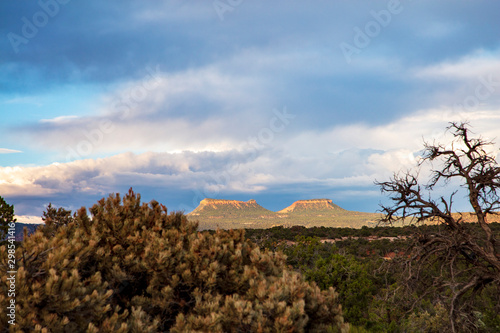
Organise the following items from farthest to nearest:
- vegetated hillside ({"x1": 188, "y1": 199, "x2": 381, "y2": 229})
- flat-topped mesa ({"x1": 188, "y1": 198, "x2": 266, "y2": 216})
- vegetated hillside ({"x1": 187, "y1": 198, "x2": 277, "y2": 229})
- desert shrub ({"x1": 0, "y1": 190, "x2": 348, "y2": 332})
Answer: flat-topped mesa ({"x1": 188, "y1": 198, "x2": 266, "y2": 216}) → vegetated hillside ({"x1": 187, "y1": 198, "x2": 277, "y2": 229}) → vegetated hillside ({"x1": 188, "y1": 199, "x2": 381, "y2": 229}) → desert shrub ({"x1": 0, "y1": 190, "x2": 348, "y2": 332})

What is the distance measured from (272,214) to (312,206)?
125 feet

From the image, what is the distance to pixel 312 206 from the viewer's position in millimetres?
164500

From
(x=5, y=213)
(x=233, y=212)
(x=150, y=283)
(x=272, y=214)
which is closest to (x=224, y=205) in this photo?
(x=233, y=212)

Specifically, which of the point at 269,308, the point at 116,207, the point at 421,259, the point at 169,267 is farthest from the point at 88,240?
the point at 421,259

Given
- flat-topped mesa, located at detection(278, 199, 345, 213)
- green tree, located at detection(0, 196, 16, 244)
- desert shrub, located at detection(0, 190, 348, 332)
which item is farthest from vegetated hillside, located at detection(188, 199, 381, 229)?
desert shrub, located at detection(0, 190, 348, 332)

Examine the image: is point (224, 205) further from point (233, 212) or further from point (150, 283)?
point (150, 283)

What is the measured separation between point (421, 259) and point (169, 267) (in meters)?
8.65

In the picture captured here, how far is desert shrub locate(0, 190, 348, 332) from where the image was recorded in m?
5.27

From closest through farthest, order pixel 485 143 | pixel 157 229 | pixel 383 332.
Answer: pixel 157 229
pixel 383 332
pixel 485 143

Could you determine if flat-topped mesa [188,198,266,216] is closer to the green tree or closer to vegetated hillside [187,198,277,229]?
vegetated hillside [187,198,277,229]

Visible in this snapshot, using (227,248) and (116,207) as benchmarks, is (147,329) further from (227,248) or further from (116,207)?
(116,207)

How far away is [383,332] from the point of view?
10148mm

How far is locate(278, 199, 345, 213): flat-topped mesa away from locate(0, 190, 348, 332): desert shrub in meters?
144

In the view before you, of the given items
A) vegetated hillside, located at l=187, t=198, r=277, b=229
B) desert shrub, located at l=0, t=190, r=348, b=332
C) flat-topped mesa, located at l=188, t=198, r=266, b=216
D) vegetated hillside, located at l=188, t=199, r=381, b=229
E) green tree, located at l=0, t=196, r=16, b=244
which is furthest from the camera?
flat-topped mesa, located at l=188, t=198, r=266, b=216
